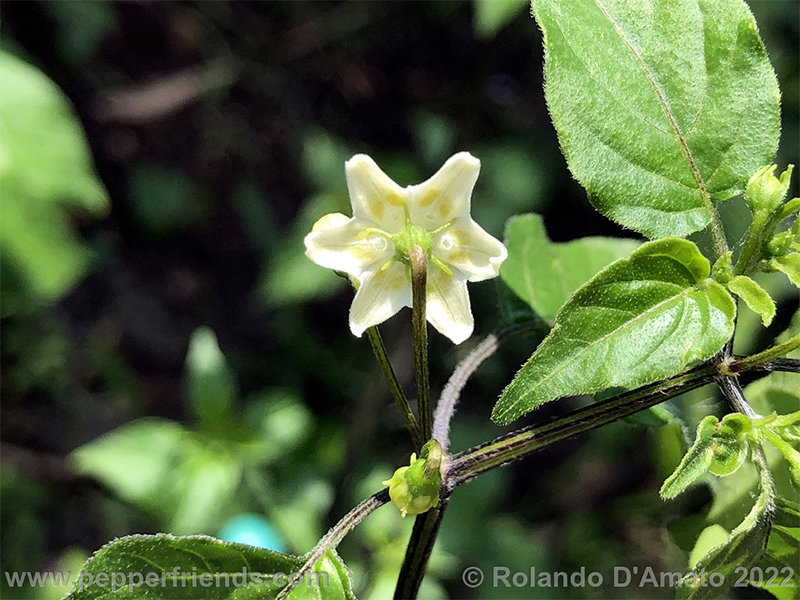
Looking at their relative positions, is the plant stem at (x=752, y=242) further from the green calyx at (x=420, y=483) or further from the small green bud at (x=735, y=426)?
the green calyx at (x=420, y=483)

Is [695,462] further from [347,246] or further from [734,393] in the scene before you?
[347,246]

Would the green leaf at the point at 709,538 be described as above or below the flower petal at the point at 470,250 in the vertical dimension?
below

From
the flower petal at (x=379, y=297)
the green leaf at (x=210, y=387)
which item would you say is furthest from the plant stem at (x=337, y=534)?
the green leaf at (x=210, y=387)

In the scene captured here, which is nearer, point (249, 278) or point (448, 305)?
point (448, 305)

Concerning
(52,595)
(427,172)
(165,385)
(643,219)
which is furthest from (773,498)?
(165,385)

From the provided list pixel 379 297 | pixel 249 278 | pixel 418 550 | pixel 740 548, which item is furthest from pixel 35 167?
pixel 740 548

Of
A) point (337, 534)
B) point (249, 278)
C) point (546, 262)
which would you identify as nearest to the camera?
point (337, 534)

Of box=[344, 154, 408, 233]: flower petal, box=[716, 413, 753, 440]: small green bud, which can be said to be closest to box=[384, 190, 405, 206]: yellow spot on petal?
box=[344, 154, 408, 233]: flower petal

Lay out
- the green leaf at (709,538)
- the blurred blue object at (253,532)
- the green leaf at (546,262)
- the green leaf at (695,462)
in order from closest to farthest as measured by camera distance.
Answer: the green leaf at (695,462), the green leaf at (709,538), the green leaf at (546,262), the blurred blue object at (253,532)
